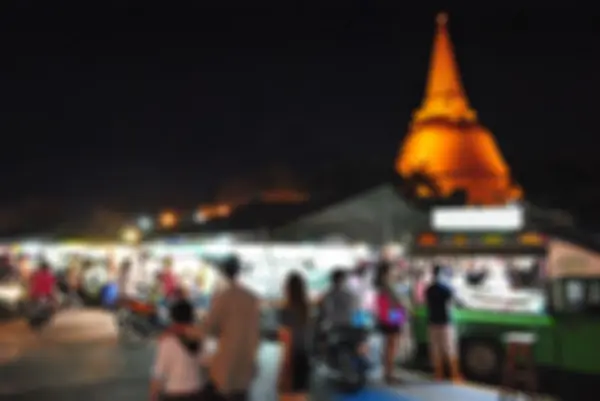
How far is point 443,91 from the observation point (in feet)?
232

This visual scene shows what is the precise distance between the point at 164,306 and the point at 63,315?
6818 millimetres

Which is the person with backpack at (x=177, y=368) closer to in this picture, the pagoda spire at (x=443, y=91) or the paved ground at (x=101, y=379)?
the paved ground at (x=101, y=379)

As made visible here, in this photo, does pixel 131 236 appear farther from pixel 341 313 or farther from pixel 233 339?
pixel 233 339

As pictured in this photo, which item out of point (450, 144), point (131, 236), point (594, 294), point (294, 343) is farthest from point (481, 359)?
point (450, 144)

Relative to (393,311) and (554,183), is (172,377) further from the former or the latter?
(554,183)

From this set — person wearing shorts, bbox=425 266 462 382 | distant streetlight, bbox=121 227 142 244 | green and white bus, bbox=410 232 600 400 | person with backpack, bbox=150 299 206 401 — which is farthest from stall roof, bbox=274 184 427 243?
person with backpack, bbox=150 299 206 401

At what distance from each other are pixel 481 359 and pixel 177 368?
24.2 feet

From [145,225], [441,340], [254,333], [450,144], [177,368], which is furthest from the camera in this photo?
[450,144]

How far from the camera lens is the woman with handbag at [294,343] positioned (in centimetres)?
817

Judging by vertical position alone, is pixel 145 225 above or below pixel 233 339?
above

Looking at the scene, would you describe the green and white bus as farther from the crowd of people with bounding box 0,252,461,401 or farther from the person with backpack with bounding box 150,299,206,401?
the person with backpack with bounding box 150,299,206,401

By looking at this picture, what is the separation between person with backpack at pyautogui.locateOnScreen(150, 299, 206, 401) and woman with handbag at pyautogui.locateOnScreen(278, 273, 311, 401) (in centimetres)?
255

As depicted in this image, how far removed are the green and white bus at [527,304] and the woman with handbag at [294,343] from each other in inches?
153

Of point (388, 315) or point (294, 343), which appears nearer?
point (294, 343)
